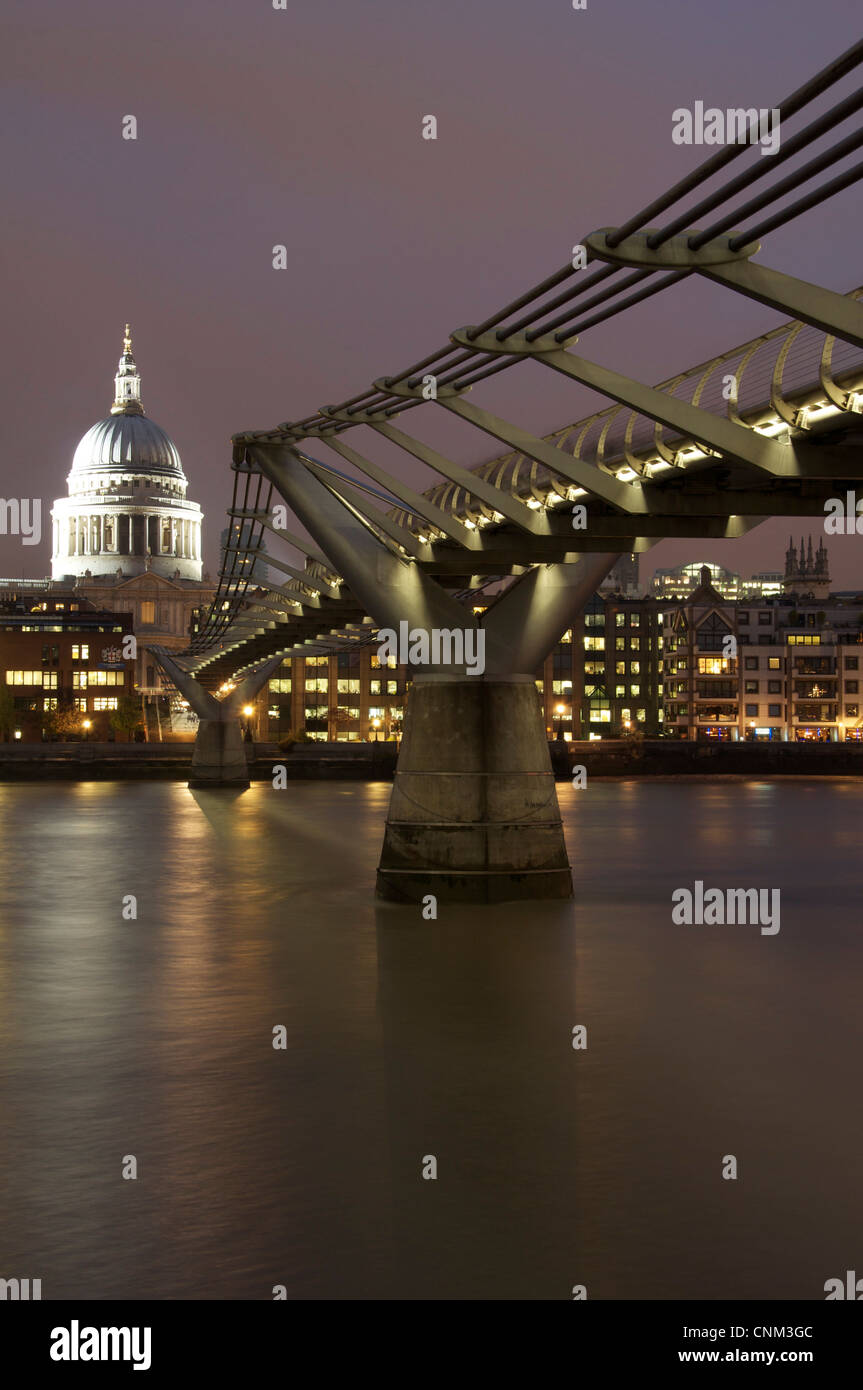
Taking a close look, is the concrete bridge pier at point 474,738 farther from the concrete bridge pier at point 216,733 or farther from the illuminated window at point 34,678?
the illuminated window at point 34,678

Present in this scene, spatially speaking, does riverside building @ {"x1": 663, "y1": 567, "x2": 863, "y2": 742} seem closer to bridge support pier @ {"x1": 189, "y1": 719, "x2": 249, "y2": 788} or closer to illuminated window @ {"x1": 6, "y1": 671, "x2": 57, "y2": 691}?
bridge support pier @ {"x1": 189, "y1": 719, "x2": 249, "y2": 788}

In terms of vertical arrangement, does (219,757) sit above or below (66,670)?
below

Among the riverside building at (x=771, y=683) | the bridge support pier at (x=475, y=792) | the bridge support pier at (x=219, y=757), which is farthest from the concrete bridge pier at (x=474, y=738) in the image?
the riverside building at (x=771, y=683)

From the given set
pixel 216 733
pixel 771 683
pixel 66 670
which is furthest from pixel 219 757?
pixel 66 670

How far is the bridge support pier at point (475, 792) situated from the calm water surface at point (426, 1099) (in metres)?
1.09

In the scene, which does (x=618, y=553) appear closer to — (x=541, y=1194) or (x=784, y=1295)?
(x=541, y=1194)

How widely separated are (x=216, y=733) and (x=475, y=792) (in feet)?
229

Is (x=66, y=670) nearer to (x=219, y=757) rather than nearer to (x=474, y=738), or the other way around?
(x=219, y=757)

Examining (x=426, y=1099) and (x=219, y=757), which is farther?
(x=219, y=757)

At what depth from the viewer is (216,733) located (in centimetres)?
10138

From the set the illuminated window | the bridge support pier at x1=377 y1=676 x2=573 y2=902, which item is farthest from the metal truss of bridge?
the illuminated window

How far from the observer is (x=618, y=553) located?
106ft

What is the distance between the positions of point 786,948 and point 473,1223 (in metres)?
18.4
